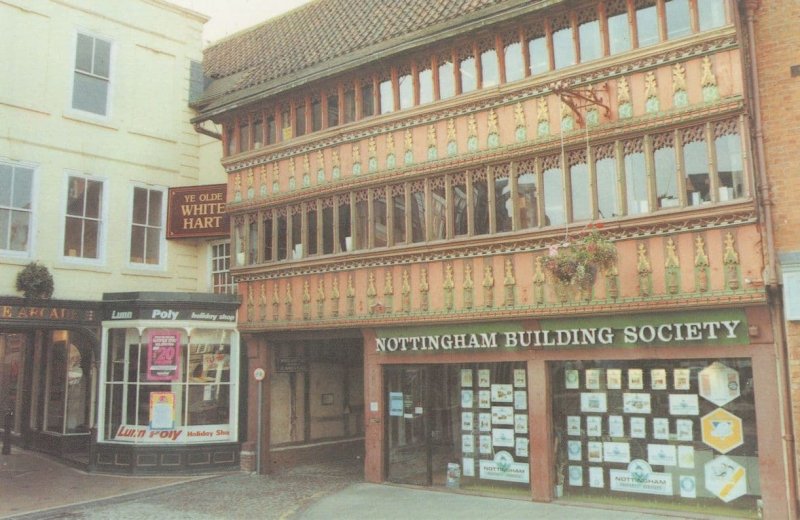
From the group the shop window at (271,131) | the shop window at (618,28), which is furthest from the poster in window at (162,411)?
the shop window at (618,28)

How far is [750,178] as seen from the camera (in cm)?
991

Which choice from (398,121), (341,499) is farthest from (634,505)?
(398,121)

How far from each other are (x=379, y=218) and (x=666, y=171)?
225 inches

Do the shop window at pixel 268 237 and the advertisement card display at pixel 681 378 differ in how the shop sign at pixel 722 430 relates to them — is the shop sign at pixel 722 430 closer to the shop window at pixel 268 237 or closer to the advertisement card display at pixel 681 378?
the advertisement card display at pixel 681 378

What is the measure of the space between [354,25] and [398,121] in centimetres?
359

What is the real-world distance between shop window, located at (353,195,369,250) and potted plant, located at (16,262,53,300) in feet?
22.5

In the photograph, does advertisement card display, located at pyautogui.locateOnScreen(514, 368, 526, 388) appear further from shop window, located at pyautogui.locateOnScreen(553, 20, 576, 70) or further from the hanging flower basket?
shop window, located at pyautogui.locateOnScreen(553, 20, 576, 70)

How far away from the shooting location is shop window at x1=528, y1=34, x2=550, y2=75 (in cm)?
1207

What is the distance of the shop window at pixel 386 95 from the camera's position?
1409 cm

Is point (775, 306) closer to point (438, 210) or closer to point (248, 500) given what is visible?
point (438, 210)

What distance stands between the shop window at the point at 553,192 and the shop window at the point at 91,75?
11.2 m

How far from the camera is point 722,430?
10242 mm

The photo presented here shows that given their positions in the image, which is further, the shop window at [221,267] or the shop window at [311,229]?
the shop window at [221,267]

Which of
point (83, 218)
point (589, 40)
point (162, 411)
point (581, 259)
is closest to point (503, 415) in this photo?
point (581, 259)
